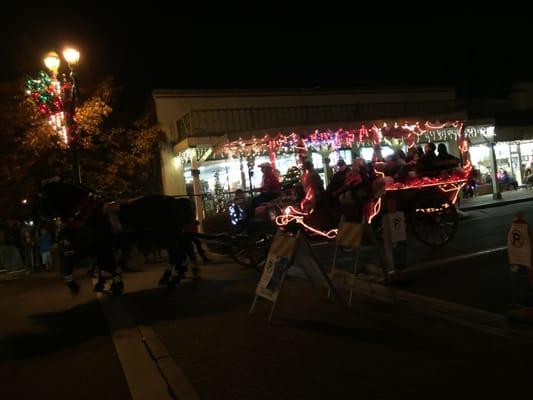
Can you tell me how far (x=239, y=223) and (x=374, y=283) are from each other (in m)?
3.88

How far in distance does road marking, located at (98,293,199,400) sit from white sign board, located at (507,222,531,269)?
3.66 meters

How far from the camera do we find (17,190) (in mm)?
19328

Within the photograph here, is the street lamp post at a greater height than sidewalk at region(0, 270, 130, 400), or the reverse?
the street lamp post

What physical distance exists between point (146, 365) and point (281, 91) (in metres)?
20.2

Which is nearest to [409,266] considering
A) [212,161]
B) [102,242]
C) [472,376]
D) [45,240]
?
[472,376]

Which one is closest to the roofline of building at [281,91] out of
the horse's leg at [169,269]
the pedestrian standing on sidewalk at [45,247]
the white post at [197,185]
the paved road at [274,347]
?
the white post at [197,185]

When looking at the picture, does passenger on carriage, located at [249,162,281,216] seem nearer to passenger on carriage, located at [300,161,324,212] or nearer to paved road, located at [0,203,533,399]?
passenger on carriage, located at [300,161,324,212]

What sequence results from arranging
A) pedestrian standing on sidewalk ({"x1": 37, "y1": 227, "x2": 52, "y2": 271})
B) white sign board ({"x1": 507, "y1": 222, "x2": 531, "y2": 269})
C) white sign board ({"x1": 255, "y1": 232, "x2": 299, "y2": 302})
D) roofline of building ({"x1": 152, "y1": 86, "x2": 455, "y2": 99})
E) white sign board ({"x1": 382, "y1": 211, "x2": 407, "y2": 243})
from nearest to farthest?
white sign board ({"x1": 507, "y1": 222, "x2": 531, "y2": 269}) → white sign board ({"x1": 255, "y1": 232, "x2": 299, "y2": 302}) → white sign board ({"x1": 382, "y1": 211, "x2": 407, "y2": 243}) → pedestrian standing on sidewalk ({"x1": 37, "y1": 227, "x2": 52, "y2": 271}) → roofline of building ({"x1": 152, "y1": 86, "x2": 455, "y2": 99})

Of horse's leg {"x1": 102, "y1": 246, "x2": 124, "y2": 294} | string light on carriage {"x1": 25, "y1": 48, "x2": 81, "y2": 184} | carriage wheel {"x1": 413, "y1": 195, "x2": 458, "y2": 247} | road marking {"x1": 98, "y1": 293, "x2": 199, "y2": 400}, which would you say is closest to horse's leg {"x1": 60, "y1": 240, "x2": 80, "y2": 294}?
horse's leg {"x1": 102, "y1": 246, "x2": 124, "y2": 294}

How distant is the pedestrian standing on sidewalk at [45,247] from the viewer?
19172mm

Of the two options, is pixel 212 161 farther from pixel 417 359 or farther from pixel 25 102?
pixel 417 359

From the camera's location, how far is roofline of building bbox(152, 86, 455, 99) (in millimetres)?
22906

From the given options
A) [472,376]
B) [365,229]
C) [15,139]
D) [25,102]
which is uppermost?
[25,102]

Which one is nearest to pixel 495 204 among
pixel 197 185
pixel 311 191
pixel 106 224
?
pixel 197 185
